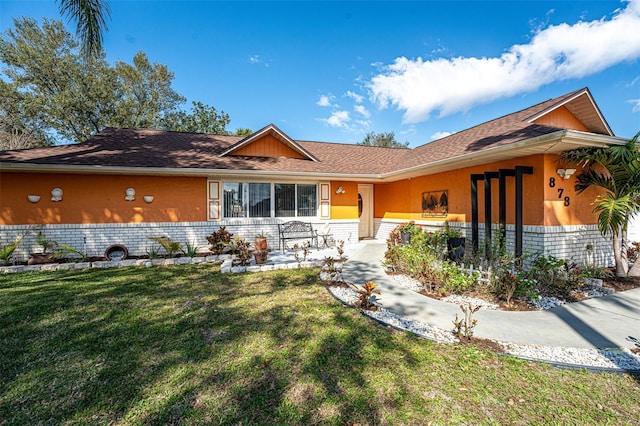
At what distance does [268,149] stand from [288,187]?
1.84 metres

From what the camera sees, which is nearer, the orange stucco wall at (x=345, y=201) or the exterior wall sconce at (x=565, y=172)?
the exterior wall sconce at (x=565, y=172)

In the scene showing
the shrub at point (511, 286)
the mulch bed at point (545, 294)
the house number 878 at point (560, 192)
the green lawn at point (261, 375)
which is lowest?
the green lawn at point (261, 375)

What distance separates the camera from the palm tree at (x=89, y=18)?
531 cm

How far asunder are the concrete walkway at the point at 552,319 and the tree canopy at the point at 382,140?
34611mm

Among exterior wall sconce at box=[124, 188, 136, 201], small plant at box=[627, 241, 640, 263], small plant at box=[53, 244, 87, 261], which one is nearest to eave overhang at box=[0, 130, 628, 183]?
exterior wall sconce at box=[124, 188, 136, 201]

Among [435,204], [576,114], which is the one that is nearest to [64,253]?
[435,204]

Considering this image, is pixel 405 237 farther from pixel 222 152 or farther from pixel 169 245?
pixel 169 245

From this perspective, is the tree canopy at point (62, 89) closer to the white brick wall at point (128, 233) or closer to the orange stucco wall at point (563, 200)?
the white brick wall at point (128, 233)

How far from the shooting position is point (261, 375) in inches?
107

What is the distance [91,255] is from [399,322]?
9472 millimetres

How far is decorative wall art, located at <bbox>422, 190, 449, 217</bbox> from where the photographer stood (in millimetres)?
8609

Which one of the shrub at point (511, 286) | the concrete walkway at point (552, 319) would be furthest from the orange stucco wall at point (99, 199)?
→ the shrub at point (511, 286)

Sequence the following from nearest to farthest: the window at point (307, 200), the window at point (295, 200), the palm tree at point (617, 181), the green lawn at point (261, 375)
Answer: the green lawn at point (261, 375)
the palm tree at point (617, 181)
the window at point (295, 200)
the window at point (307, 200)

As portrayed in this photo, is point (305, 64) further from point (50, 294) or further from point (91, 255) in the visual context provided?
point (50, 294)
